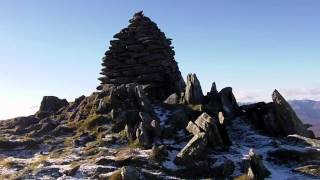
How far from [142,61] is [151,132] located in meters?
24.4

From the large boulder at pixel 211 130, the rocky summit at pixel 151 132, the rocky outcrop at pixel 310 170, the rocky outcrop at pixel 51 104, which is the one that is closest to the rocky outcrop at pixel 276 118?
the rocky summit at pixel 151 132

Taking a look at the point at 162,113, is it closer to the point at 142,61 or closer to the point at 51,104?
the point at 142,61

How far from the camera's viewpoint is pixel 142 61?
78812 millimetres

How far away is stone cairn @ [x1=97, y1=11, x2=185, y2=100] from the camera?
77.0 meters

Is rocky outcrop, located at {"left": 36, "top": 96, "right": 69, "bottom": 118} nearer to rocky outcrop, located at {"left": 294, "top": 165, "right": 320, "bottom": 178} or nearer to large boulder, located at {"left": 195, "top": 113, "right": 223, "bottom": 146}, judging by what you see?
large boulder, located at {"left": 195, "top": 113, "right": 223, "bottom": 146}

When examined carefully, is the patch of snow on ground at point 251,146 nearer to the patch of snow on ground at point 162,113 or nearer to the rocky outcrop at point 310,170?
the rocky outcrop at point 310,170

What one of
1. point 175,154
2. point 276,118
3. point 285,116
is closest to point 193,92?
point 276,118

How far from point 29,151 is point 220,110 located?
1139 inches

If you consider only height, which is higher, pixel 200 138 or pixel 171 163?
pixel 200 138

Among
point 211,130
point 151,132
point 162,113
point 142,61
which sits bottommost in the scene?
point 211,130

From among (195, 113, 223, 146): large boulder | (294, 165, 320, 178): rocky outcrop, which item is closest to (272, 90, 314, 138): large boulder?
(195, 113, 223, 146): large boulder

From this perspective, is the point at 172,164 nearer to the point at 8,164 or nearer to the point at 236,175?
the point at 236,175

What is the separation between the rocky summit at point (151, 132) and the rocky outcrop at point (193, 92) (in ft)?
0.54

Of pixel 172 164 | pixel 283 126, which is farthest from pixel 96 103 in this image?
pixel 283 126
